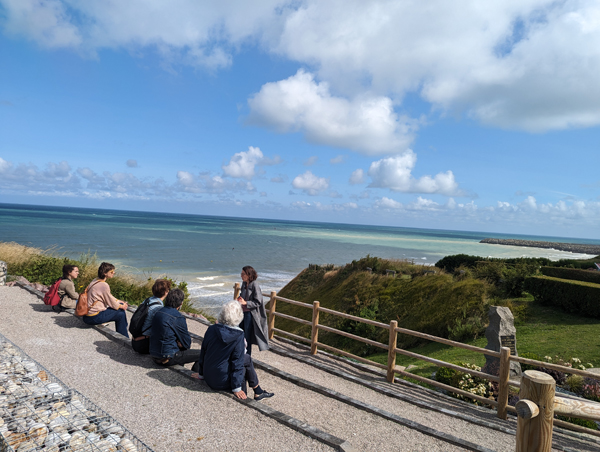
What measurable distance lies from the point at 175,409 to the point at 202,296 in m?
17.3

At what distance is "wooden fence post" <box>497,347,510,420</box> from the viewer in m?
6.06

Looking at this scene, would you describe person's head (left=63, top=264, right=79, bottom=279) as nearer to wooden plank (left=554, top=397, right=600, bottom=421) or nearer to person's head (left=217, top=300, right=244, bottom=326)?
person's head (left=217, top=300, right=244, bottom=326)

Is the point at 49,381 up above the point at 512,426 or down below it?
above

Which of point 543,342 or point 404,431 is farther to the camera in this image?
point 543,342

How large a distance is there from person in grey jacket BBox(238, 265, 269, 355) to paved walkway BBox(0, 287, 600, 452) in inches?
22.7

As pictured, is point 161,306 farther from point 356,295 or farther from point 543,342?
point 356,295

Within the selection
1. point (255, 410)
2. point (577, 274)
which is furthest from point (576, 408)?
point (577, 274)

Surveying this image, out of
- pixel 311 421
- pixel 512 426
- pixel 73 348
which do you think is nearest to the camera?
pixel 311 421

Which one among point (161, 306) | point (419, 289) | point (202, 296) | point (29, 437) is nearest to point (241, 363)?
point (161, 306)

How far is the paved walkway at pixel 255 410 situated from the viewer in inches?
171

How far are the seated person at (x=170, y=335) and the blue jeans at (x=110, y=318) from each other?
216 cm

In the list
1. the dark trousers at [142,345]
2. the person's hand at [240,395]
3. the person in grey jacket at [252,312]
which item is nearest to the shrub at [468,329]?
the person in grey jacket at [252,312]

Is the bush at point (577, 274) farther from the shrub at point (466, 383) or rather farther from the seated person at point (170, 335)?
the seated person at point (170, 335)

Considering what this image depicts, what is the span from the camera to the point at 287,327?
17.1 metres
